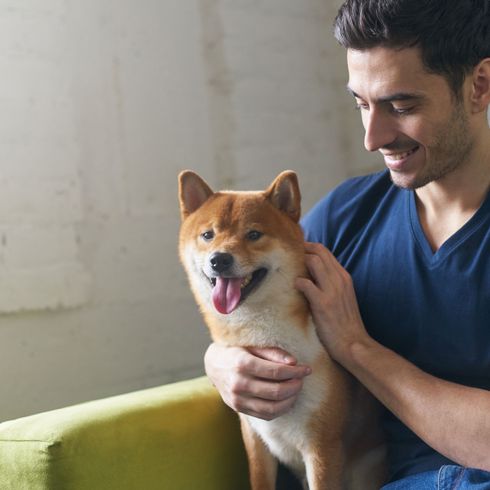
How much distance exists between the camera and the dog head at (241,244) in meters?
1.29

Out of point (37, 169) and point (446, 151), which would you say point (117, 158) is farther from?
point (446, 151)

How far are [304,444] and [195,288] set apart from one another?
0.35m

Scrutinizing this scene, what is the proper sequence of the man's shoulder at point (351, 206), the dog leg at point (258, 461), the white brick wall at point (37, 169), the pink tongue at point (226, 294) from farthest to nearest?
the white brick wall at point (37, 169), the man's shoulder at point (351, 206), the dog leg at point (258, 461), the pink tongue at point (226, 294)

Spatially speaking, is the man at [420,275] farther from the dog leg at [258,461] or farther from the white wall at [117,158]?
the white wall at [117,158]

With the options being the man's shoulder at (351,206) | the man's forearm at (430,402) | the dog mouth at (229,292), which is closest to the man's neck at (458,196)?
the man's shoulder at (351,206)

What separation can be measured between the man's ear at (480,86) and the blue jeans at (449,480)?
2.09 feet

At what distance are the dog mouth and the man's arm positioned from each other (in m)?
0.10

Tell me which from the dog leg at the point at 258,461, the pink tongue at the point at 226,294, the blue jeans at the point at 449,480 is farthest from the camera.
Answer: the dog leg at the point at 258,461

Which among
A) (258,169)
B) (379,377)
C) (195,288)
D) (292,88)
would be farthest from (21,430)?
(292,88)

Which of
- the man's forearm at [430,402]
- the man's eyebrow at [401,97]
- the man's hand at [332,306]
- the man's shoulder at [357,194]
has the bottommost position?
the man's forearm at [430,402]

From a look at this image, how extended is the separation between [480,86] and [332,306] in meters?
0.49

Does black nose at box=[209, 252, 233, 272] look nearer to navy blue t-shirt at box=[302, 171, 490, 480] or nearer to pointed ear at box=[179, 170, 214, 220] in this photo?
pointed ear at box=[179, 170, 214, 220]

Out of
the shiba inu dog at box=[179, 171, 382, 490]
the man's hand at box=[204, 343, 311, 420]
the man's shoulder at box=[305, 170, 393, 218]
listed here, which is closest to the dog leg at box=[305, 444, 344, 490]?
the shiba inu dog at box=[179, 171, 382, 490]

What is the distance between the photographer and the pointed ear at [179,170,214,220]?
4.63 ft
